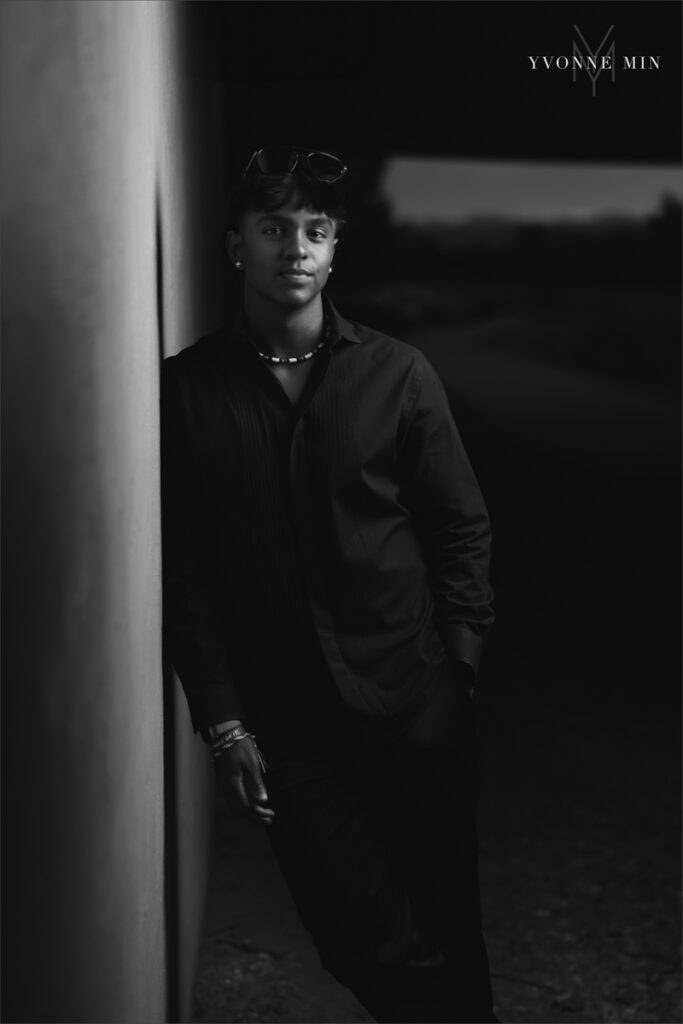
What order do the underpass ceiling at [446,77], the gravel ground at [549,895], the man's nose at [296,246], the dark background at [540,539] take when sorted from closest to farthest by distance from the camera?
1. the man's nose at [296,246]
2. the gravel ground at [549,895]
3. the dark background at [540,539]
4. the underpass ceiling at [446,77]

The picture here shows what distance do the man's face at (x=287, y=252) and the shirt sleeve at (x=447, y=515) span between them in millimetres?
289

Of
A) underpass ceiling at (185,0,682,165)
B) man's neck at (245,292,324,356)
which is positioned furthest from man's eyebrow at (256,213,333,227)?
underpass ceiling at (185,0,682,165)

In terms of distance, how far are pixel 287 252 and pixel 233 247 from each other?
16 cm

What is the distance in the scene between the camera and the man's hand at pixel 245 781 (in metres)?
2.46

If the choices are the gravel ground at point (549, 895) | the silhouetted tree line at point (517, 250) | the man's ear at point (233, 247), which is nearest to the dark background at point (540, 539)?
the gravel ground at point (549, 895)

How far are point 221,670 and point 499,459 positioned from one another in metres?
12.4

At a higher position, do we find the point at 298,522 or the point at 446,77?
the point at 446,77

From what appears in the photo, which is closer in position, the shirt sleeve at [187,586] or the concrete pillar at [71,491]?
the concrete pillar at [71,491]

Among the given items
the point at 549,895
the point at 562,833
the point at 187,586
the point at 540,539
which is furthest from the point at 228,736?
the point at 540,539

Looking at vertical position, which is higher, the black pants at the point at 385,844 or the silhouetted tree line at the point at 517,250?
the black pants at the point at 385,844

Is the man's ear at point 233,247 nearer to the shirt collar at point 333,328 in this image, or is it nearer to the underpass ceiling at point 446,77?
the shirt collar at point 333,328

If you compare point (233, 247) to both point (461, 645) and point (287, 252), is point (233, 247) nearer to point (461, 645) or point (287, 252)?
point (287, 252)

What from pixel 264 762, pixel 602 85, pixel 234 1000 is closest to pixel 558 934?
pixel 234 1000

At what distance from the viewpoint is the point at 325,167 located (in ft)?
7.98
